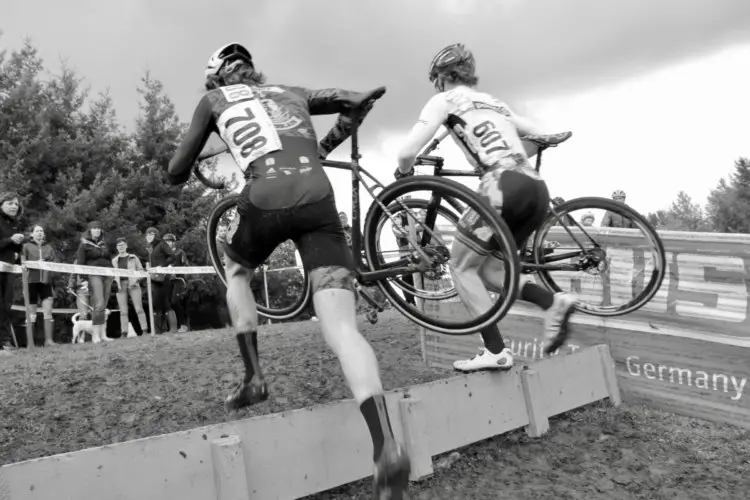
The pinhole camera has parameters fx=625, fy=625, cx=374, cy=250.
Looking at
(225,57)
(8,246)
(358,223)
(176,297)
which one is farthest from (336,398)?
(176,297)

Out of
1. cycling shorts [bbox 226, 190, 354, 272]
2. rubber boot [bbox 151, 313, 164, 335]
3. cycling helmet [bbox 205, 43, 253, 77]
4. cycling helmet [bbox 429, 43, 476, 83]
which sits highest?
cycling helmet [bbox 429, 43, 476, 83]

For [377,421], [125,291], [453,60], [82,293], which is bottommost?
[377,421]

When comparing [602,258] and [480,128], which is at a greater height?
[480,128]

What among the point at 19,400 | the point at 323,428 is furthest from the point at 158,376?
the point at 323,428

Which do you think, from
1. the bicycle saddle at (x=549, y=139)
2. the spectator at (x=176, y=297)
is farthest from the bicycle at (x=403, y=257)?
the spectator at (x=176, y=297)

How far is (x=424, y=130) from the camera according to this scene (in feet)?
13.1

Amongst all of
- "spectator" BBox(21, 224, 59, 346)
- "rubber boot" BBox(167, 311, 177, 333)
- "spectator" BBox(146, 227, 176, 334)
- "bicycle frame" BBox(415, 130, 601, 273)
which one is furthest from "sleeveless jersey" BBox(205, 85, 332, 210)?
"rubber boot" BBox(167, 311, 177, 333)

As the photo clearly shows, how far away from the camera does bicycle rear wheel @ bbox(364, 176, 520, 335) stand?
3535mm

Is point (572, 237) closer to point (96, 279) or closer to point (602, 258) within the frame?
point (602, 258)

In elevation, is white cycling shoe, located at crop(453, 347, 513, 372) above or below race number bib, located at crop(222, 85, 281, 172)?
below

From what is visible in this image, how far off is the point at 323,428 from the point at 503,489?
1214 millimetres

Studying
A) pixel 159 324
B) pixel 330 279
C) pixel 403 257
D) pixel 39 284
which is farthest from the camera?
pixel 159 324

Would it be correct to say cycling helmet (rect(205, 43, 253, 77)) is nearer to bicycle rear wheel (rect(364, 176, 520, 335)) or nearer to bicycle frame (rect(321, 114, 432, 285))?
bicycle frame (rect(321, 114, 432, 285))

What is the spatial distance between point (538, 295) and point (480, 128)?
1.20m
